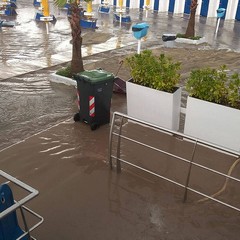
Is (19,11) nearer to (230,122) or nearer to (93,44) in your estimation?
(93,44)

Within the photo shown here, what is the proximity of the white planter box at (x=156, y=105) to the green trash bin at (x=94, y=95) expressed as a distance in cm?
46

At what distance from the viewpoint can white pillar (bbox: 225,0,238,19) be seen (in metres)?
20.0

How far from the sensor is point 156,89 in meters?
5.36

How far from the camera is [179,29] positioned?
55.0 ft

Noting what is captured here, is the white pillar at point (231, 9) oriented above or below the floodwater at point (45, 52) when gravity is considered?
above

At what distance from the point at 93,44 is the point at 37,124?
748 cm

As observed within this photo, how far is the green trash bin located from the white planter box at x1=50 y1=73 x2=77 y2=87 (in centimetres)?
225

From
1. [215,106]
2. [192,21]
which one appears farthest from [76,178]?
[192,21]

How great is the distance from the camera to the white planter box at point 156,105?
5312mm

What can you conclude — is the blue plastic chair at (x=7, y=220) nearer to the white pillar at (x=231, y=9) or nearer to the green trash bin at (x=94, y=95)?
the green trash bin at (x=94, y=95)

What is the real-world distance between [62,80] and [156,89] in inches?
139

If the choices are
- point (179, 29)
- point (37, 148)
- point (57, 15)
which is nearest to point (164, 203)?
point (37, 148)

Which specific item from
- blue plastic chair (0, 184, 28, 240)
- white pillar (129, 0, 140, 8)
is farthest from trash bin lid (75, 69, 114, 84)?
white pillar (129, 0, 140, 8)

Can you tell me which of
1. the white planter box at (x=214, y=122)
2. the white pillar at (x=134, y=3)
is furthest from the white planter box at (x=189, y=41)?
the white pillar at (x=134, y=3)
